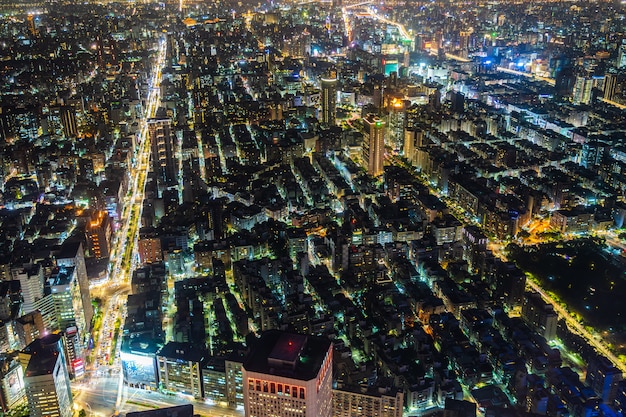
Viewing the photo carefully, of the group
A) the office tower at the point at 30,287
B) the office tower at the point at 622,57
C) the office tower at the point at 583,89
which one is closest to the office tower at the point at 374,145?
the office tower at the point at 30,287

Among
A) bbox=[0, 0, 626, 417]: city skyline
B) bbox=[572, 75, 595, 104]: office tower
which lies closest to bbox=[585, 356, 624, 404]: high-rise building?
bbox=[0, 0, 626, 417]: city skyline

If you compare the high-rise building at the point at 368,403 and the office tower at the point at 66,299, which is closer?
the high-rise building at the point at 368,403

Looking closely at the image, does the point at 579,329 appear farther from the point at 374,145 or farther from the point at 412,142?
the point at 412,142

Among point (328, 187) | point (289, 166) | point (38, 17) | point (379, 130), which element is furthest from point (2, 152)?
point (38, 17)

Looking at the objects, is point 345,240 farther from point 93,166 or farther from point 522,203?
point 93,166

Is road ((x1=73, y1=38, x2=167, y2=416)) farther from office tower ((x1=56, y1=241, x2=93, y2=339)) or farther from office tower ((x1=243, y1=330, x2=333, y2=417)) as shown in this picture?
office tower ((x1=243, y1=330, x2=333, y2=417))

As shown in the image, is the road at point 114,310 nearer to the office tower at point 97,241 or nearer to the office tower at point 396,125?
the office tower at point 97,241
